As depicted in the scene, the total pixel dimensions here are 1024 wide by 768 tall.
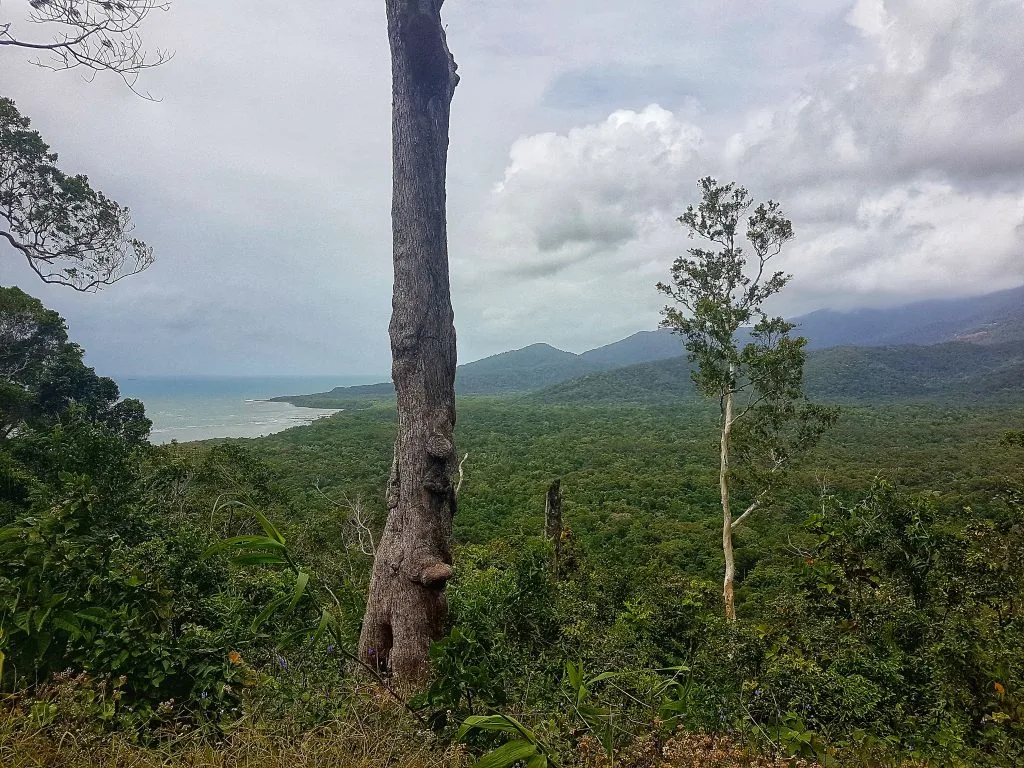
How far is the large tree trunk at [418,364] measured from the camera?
290 cm

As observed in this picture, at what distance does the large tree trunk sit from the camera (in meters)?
2.90

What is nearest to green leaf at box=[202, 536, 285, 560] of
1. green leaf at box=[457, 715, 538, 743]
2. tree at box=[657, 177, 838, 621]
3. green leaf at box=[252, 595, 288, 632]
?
green leaf at box=[252, 595, 288, 632]

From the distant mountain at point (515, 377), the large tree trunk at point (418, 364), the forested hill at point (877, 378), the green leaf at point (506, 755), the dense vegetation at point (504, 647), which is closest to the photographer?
the green leaf at point (506, 755)

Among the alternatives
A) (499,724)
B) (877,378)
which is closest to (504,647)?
(499,724)

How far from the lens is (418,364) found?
312 cm

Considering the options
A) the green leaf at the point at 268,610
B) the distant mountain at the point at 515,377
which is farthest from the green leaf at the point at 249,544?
the distant mountain at the point at 515,377

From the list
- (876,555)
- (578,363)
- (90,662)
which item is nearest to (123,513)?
(90,662)

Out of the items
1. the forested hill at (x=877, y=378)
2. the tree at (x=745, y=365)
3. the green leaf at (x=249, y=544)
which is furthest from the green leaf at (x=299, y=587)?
the forested hill at (x=877, y=378)

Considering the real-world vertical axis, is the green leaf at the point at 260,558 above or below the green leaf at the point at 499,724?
above

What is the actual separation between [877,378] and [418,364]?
102m

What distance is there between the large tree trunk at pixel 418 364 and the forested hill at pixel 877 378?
244 feet

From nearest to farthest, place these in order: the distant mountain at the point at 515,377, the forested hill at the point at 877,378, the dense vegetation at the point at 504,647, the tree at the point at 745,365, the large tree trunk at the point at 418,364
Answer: the dense vegetation at the point at 504,647, the large tree trunk at the point at 418,364, the tree at the point at 745,365, the forested hill at the point at 877,378, the distant mountain at the point at 515,377

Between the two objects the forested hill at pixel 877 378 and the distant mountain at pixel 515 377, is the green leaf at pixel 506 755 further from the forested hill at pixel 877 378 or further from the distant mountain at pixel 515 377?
the distant mountain at pixel 515 377

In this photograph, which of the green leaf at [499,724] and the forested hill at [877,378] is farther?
the forested hill at [877,378]
